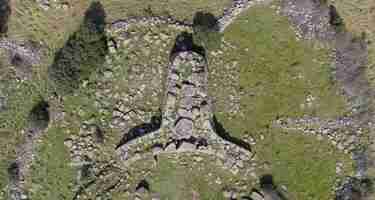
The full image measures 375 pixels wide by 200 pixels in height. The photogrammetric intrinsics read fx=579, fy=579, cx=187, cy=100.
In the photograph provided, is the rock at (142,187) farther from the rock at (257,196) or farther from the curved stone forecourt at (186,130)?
the rock at (257,196)

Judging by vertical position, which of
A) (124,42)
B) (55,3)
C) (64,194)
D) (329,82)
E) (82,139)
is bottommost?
(64,194)

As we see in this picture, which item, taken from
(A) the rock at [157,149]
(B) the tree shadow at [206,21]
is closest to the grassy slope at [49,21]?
(B) the tree shadow at [206,21]

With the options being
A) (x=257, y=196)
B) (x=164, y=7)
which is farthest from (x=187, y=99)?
(x=257, y=196)

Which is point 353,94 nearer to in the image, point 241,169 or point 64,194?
point 241,169

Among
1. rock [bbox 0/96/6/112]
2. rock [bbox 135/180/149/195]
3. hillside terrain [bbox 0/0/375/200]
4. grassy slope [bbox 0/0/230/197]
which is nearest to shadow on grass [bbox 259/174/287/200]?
hillside terrain [bbox 0/0/375/200]

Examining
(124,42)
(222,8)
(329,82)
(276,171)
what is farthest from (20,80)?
(329,82)
